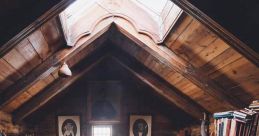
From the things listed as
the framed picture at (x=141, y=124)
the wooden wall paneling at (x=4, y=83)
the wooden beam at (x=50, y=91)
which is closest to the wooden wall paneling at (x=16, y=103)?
the wooden beam at (x=50, y=91)

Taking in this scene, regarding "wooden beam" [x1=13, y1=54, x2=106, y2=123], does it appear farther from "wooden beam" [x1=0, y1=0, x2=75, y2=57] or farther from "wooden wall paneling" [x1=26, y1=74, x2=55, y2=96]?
"wooden beam" [x1=0, y1=0, x2=75, y2=57]

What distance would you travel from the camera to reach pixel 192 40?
3434 millimetres

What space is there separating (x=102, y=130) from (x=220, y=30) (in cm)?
455

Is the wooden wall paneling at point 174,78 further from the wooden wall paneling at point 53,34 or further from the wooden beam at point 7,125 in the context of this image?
the wooden beam at point 7,125

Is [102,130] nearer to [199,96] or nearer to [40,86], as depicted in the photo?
[40,86]

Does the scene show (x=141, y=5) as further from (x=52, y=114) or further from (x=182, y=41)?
(x=52, y=114)

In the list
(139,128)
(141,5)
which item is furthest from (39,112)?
(141,5)

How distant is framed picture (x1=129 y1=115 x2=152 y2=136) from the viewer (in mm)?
6559

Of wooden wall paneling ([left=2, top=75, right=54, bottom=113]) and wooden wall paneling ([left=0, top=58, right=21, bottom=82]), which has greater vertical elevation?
wooden wall paneling ([left=0, top=58, right=21, bottom=82])

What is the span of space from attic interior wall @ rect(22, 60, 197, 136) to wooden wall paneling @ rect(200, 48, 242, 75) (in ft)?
9.00

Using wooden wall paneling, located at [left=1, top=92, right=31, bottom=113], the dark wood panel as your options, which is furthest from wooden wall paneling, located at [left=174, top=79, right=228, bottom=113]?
wooden wall paneling, located at [left=1, top=92, right=31, bottom=113]

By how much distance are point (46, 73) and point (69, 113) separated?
253 centimetres

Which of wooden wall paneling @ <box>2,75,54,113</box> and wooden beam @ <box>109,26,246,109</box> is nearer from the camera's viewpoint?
wooden beam @ <box>109,26,246,109</box>

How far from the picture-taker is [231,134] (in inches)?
130
